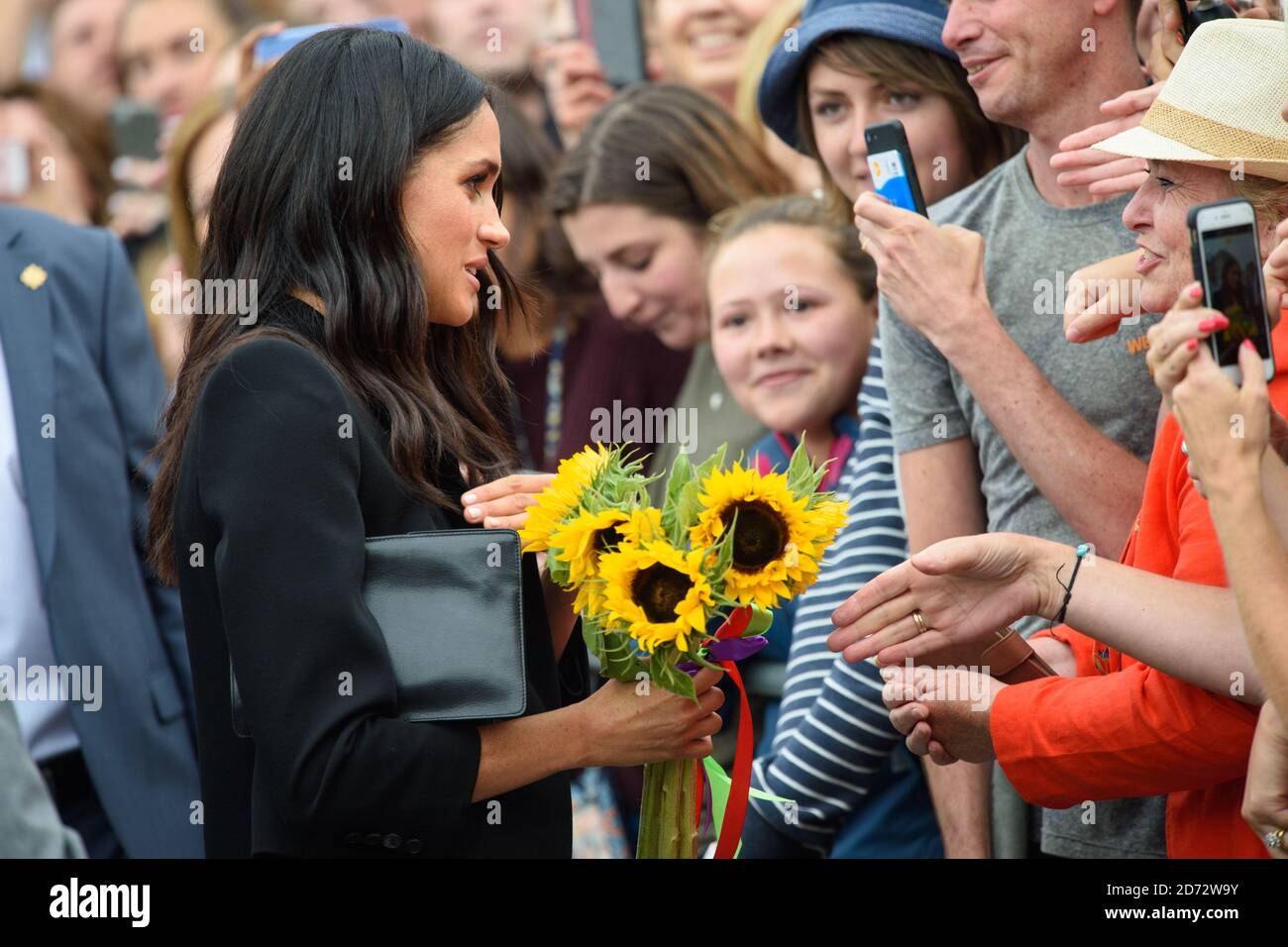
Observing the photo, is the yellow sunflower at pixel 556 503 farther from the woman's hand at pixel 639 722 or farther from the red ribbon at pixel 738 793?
the red ribbon at pixel 738 793

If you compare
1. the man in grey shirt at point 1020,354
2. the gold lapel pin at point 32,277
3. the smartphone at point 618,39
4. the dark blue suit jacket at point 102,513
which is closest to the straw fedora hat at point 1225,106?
the man in grey shirt at point 1020,354

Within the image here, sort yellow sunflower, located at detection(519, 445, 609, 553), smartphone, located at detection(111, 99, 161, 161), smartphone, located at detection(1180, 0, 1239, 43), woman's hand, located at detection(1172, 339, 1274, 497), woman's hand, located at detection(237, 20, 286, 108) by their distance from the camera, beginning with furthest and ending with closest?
smartphone, located at detection(111, 99, 161, 161)
woman's hand, located at detection(237, 20, 286, 108)
smartphone, located at detection(1180, 0, 1239, 43)
yellow sunflower, located at detection(519, 445, 609, 553)
woman's hand, located at detection(1172, 339, 1274, 497)

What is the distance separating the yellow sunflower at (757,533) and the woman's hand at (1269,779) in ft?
2.19

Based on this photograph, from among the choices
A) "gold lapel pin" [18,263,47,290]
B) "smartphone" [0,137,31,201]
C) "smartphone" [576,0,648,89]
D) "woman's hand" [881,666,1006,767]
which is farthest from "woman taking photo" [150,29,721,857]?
"smartphone" [0,137,31,201]

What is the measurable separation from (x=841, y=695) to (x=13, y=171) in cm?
405

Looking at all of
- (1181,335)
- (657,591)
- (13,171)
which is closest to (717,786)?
(657,591)

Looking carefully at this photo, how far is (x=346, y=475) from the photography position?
236 centimetres

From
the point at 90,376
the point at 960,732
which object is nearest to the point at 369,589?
the point at 960,732

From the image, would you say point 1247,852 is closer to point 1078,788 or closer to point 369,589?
point 1078,788

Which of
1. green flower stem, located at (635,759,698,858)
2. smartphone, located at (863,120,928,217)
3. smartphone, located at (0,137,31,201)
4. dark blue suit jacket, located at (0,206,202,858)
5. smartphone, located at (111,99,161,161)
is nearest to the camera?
green flower stem, located at (635,759,698,858)

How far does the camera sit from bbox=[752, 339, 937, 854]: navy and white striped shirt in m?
3.57

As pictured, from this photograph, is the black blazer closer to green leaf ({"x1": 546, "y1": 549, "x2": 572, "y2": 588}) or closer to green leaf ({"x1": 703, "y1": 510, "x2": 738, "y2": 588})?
green leaf ({"x1": 546, "y1": 549, "x2": 572, "y2": 588})

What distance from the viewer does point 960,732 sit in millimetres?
2941

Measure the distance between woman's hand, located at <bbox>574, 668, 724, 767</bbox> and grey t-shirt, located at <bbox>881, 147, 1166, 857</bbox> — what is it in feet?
3.11
